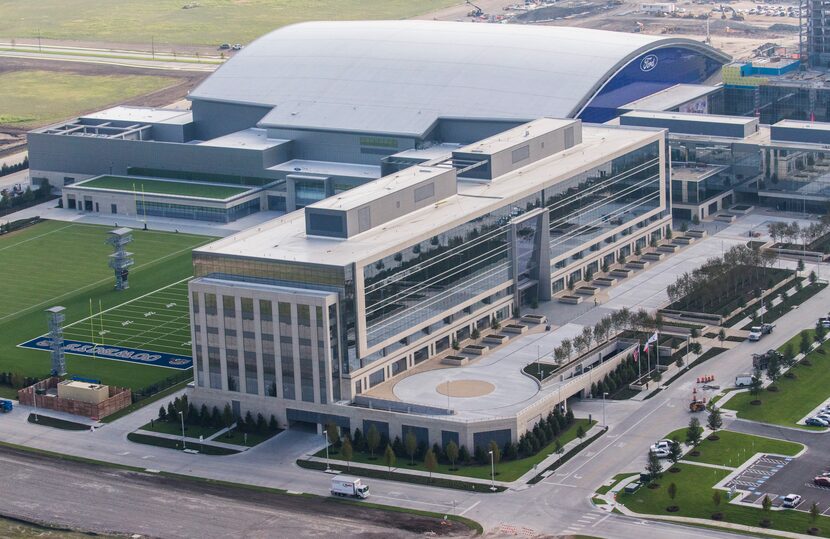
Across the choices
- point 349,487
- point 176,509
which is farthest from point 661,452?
point 176,509

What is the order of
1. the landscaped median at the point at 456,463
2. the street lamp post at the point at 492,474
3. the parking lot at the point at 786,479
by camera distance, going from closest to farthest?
the parking lot at the point at 786,479, the street lamp post at the point at 492,474, the landscaped median at the point at 456,463

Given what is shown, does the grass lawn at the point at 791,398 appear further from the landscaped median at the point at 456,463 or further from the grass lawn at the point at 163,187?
the grass lawn at the point at 163,187

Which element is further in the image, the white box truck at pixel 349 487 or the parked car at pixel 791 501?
the white box truck at pixel 349 487

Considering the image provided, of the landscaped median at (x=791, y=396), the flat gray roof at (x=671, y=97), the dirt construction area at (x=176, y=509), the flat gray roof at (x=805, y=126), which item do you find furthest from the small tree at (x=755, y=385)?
the flat gray roof at (x=671, y=97)

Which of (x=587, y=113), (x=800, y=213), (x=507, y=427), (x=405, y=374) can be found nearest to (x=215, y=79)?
(x=587, y=113)

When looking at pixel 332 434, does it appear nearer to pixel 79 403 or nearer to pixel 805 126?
pixel 79 403

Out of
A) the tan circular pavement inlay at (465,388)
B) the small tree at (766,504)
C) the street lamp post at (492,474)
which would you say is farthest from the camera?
the tan circular pavement inlay at (465,388)

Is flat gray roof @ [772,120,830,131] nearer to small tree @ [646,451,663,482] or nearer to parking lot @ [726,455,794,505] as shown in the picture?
parking lot @ [726,455,794,505]

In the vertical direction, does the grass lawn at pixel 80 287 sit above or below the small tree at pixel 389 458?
above

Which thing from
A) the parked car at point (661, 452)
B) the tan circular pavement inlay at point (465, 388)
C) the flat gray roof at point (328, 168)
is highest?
the flat gray roof at point (328, 168)
